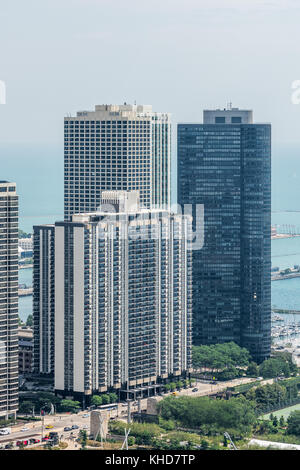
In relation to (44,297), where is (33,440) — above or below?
below

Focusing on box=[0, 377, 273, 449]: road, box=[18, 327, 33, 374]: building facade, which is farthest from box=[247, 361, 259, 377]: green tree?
box=[18, 327, 33, 374]: building facade

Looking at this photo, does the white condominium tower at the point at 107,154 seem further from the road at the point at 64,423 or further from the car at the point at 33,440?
the car at the point at 33,440

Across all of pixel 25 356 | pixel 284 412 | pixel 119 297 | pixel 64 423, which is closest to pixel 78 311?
pixel 119 297

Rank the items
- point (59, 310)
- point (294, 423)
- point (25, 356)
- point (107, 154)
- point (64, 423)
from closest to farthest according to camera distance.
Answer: point (294, 423)
point (64, 423)
point (59, 310)
point (25, 356)
point (107, 154)

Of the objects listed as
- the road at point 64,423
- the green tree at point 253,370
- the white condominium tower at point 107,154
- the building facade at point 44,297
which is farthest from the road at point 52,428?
the white condominium tower at point 107,154

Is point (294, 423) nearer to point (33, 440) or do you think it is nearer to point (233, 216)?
point (33, 440)

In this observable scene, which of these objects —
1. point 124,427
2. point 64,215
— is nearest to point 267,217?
point 64,215

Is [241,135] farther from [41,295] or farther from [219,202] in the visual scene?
[41,295]
